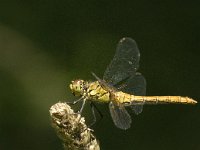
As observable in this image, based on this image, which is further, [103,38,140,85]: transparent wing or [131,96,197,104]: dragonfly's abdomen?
[131,96,197,104]: dragonfly's abdomen

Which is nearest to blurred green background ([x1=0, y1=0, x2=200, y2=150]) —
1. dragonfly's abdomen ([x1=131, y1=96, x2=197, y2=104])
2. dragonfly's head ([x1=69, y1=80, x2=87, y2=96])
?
dragonfly's abdomen ([x1=131, y1=96, x2=197, y2=104])

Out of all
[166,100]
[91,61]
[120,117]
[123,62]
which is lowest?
[120,117]

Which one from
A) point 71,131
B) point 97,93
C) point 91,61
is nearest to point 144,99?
point 97,93

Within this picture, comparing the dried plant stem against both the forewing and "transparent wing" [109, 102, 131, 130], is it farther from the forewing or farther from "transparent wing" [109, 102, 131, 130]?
the forewing

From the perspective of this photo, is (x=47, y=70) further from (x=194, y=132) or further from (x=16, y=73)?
(x=194, y=132)

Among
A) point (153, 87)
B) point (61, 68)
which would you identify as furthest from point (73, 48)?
point (153, 87)

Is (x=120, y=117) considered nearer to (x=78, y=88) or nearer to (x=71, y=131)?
(x=78, y=88)
